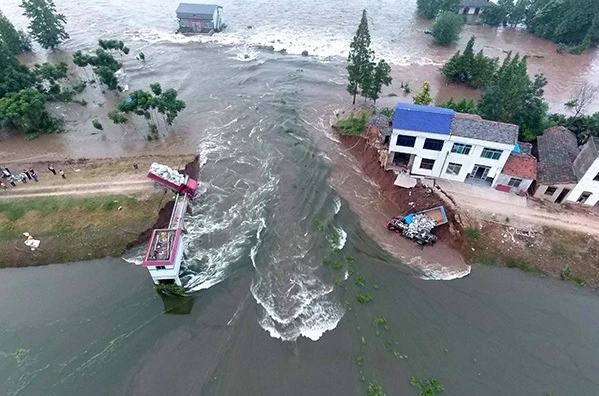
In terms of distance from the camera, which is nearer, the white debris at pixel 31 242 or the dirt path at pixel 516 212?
the white debris at pixel 31 242

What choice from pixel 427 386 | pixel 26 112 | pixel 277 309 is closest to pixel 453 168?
pixel 427 386

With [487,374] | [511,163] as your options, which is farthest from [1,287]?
[511,163]

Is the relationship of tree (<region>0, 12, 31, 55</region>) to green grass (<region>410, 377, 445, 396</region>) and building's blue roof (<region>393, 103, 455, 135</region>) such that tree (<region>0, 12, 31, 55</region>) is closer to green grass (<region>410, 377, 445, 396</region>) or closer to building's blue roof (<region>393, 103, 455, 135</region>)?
building's blue roof (<region>393, 103, 455, 135</region>)

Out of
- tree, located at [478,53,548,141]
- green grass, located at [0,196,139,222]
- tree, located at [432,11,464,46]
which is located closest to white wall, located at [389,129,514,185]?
tree, located at [478,53,548,141]

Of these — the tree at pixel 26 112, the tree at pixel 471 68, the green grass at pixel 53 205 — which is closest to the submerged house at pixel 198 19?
the tree at pixel 26 112

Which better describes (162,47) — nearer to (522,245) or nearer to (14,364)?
(14,364)

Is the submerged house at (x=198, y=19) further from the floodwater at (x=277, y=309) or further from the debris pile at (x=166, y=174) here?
the debris pile at (x=166, y=174)

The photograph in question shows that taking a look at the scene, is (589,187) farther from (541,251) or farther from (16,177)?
(16,177)
